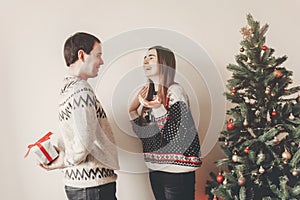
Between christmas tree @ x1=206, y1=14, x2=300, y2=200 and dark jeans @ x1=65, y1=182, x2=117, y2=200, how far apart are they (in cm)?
45

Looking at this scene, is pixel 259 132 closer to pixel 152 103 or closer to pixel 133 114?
pixel 152 103

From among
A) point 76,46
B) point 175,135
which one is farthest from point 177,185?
point 76,46

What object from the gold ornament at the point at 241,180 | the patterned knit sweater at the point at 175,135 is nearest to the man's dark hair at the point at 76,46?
the patterned knit sweater at the point at 175,135

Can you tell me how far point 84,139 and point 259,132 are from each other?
74 centimetres

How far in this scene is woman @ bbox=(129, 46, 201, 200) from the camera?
71.2 inches

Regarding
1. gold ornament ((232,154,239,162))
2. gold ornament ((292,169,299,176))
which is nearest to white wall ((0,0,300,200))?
gold ornament ((232,154,239,162))

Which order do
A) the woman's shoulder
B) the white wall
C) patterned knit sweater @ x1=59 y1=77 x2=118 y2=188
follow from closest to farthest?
patterned knit sweater @ x1=59 y1=77 x2=118 y2=188, the woman's shoulder, the white wall

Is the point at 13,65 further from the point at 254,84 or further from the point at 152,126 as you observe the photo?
the point at 254,84

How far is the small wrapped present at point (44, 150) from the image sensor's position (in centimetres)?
168

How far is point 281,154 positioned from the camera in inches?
65.3

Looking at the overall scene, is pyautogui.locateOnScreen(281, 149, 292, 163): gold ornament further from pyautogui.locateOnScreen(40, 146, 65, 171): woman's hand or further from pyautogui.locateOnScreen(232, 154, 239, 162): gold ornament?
pyautogui.locateOnScreen(40, 146, 65, 171): woman's hand

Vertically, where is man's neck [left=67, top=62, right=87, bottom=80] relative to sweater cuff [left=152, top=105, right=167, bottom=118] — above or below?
above

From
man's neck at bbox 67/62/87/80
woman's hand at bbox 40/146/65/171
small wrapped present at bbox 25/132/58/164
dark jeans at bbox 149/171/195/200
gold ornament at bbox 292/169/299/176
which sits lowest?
dark jeans at bbox 149/171/195/200

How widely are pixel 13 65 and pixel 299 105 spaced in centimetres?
137
